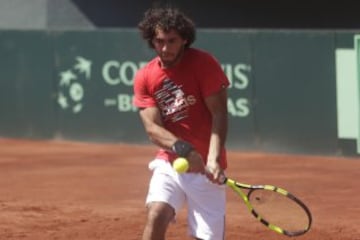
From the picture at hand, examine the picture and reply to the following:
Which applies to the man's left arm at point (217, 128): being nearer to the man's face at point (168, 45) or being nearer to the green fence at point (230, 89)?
the man's face at point (168, 45)

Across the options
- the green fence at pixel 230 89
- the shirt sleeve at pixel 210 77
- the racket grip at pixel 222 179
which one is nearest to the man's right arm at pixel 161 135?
the racket grip at pixel 222 179

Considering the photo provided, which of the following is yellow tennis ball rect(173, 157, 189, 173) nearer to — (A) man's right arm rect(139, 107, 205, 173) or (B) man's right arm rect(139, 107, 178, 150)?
(A) man's right arm rect(139, 107, 205, 173)

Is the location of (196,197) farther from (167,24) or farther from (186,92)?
(167,24)

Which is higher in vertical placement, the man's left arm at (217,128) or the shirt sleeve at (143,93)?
the shirt sleeve at (143,93)

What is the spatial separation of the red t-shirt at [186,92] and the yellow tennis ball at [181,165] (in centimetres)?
29

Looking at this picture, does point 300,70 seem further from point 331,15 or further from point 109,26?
point 109,26

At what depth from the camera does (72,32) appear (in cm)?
1675

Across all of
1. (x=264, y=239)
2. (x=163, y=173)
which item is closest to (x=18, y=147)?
(x=264, y=239)

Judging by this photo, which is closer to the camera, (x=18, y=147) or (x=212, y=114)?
(x=212, y=114)

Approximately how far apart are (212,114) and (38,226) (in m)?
3.98

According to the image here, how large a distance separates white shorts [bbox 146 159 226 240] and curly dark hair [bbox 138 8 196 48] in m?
0.83

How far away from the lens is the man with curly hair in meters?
5.88

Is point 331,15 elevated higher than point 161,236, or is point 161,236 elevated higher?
point 331,15

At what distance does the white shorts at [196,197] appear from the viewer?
19.7ft
